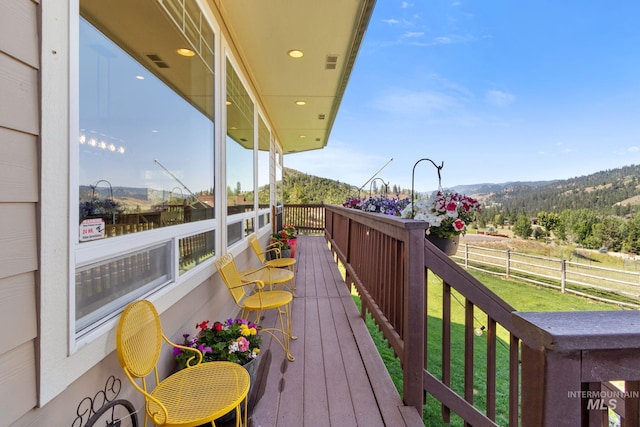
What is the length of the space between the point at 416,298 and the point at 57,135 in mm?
1639

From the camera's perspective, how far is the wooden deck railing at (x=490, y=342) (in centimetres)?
67

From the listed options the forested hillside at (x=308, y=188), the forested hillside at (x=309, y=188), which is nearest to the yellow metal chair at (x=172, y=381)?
the forested hillside at (x=309, y=188)

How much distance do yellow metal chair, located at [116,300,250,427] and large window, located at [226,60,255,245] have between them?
5.21 ft

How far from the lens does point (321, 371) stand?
84.1 inches

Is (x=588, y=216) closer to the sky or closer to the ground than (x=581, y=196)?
closer to the ground

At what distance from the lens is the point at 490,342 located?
146 centimetres

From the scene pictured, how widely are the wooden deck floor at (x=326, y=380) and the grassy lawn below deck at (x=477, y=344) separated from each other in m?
0.68

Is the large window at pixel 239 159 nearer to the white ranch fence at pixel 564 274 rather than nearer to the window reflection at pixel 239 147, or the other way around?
the window reflection at pixel 239 147

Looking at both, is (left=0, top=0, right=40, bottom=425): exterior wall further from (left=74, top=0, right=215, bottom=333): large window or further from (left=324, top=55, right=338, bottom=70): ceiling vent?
(left=324, top=55, right=338, bottom=70): ceiling vent

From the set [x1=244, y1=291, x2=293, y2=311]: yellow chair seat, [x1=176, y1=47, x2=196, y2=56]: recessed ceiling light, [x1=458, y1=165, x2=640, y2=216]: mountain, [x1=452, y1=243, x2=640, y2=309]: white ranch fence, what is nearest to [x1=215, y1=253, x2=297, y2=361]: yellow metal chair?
[x1=244, y1=291, x2=293, y2=311]: yellow chair seat

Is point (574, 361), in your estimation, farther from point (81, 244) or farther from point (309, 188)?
point (309, 188)

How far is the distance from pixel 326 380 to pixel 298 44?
122 inches

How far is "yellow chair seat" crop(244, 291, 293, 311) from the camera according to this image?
2.29 m

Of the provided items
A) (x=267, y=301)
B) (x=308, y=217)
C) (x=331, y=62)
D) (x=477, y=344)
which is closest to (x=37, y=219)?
(x=267, y=301)
